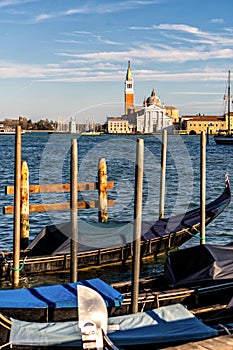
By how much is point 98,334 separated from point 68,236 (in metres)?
5.68

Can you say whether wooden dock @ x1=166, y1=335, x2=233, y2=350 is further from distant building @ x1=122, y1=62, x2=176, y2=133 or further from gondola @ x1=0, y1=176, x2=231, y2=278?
distant building @ x1=122, y1=62, x2=176, y2=133

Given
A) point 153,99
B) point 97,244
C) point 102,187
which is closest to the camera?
point 97,244

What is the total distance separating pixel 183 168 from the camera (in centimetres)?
3488

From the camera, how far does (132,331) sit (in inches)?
231

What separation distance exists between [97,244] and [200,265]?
2751mm

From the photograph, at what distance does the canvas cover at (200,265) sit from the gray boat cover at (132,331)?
182 centimetres

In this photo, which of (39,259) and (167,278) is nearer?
(167,278)

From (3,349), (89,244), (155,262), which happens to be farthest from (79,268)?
(3,349)

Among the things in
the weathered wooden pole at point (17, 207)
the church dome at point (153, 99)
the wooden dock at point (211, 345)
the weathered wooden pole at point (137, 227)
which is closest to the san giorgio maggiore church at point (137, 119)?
the church dome at point (153, 99)

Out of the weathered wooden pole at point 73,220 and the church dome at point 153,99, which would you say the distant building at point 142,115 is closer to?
the church dome at point 153,99

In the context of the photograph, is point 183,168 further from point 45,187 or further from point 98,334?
point 98,334

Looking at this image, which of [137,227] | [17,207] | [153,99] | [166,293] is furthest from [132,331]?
[153,99]

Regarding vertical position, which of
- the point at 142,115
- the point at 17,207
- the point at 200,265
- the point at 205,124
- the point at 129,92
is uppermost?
the point at 129,92

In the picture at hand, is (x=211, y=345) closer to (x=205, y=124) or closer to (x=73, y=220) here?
(x=73, y=220)
